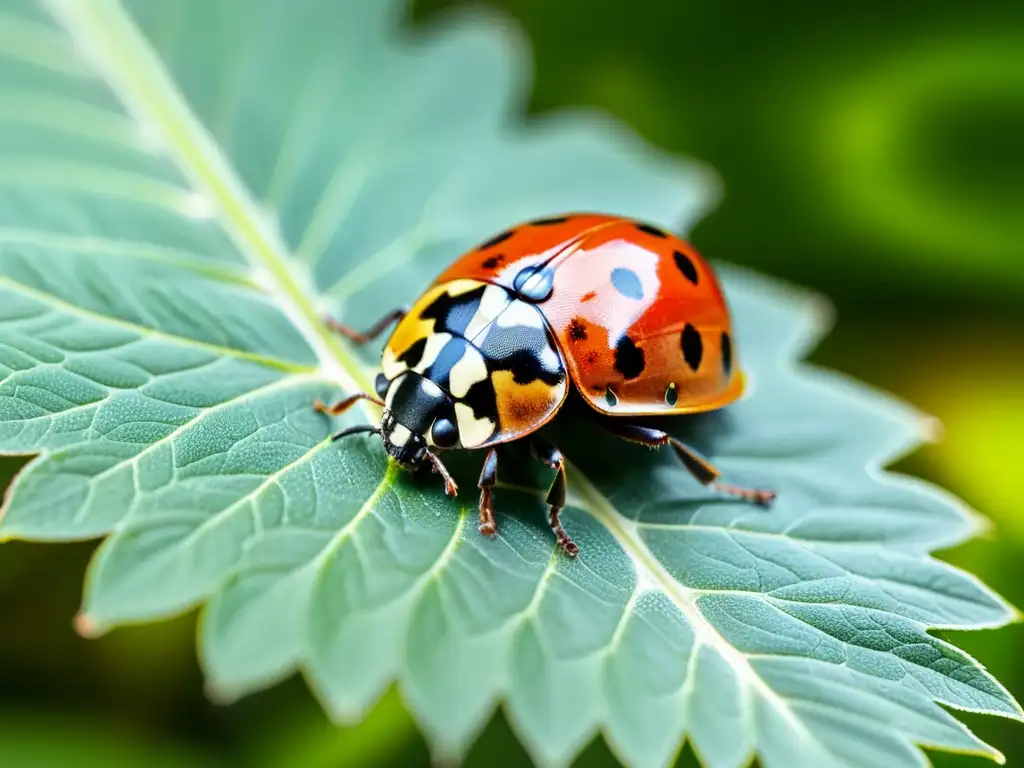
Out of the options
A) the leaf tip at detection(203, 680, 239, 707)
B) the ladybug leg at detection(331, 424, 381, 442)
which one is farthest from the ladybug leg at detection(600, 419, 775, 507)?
the leaf tip at detection(203, 680, 239, 707)

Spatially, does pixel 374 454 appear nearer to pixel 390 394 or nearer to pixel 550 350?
pixel 390 394

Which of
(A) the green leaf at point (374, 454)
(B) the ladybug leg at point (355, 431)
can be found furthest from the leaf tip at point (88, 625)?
(B) the ladybug leg at point (355, 431)

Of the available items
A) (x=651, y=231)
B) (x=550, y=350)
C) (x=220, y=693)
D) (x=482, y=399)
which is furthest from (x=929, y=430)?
(x=220, y=693)

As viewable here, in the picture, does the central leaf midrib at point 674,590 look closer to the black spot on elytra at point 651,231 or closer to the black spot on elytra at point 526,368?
the black spot on elytra at point 526,368

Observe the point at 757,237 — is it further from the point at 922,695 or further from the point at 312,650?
the point at 312,650

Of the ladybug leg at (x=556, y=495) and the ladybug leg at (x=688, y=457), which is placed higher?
the ladybug leg at (x=688, y=457)

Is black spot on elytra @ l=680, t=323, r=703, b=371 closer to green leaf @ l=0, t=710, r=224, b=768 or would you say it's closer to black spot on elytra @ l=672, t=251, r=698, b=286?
black spot on elytra @ l=672, t=251, r=698, b=286
